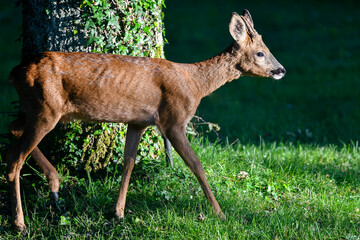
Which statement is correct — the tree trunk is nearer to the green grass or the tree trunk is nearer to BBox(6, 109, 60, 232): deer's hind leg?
the green grass

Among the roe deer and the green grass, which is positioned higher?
the roe deer

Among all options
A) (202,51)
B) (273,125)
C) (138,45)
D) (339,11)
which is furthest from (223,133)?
(339,11)

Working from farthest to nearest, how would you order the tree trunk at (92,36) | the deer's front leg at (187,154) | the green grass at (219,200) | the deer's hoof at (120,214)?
the tree trunk at (92,36)
the deer's hoof at (120,214)
the deer's front leg at (187,154)
the green grass at (219,200)

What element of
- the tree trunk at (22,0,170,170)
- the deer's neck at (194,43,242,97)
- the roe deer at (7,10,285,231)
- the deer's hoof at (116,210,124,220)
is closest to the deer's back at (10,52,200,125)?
the roe deer at (7,10,285,231)

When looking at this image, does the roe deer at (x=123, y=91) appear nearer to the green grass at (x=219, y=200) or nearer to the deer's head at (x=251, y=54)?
the deer's head at (x=251, y=54)

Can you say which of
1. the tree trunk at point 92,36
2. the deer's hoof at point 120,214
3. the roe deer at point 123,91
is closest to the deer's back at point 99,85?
the roe deer at point 123,91

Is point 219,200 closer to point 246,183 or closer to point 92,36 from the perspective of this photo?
point 246,183

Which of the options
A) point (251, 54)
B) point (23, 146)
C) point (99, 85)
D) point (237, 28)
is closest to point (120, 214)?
point (23, 146)

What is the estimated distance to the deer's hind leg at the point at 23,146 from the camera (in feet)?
13.1

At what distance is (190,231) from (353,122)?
4.43 metres

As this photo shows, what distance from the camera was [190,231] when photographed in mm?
4039

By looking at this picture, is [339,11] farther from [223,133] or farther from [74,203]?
[74,203]

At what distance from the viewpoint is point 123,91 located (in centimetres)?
413

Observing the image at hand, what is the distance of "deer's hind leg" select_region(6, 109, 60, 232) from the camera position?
4000 mm
